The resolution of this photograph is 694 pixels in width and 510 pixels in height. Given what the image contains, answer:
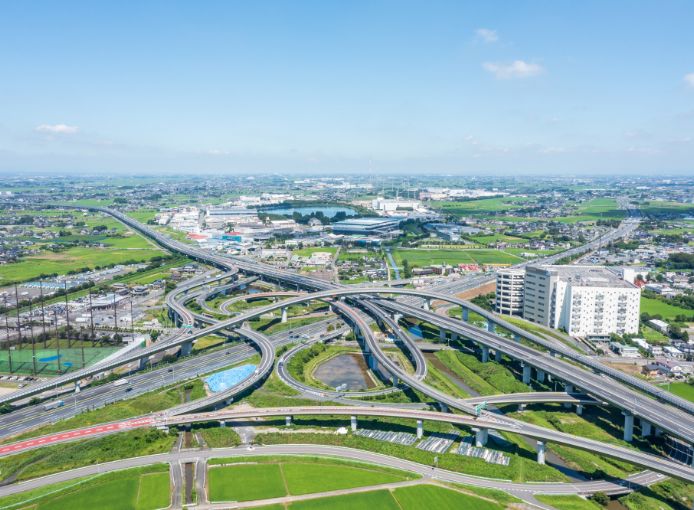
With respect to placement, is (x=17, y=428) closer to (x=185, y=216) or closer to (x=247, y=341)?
(x=247, y=341)

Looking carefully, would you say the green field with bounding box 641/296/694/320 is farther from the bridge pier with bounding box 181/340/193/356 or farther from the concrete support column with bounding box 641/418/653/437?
the bridge pier with bounding box 181/340/193/356

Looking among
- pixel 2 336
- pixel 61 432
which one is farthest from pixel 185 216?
pixel 61 432

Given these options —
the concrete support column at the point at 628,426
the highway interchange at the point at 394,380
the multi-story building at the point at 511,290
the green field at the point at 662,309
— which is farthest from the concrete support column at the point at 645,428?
the green field at the point at 662,309

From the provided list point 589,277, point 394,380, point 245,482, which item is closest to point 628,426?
point 394,380

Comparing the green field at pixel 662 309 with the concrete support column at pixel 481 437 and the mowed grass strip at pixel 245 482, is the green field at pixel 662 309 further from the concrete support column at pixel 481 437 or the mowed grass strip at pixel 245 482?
the mowed grass strip at pixel 245 482

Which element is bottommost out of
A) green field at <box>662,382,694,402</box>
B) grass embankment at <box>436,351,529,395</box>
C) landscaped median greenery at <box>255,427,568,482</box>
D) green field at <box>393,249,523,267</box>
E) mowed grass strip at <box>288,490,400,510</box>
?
mowed grass strip at <box>288,490,400,510</box>

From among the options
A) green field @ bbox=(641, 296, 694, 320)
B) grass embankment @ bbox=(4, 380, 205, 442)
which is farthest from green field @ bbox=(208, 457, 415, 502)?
green field @ bbox=(641, 296, 694, 320)

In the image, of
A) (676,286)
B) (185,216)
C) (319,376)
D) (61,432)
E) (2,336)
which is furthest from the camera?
(185,216)
